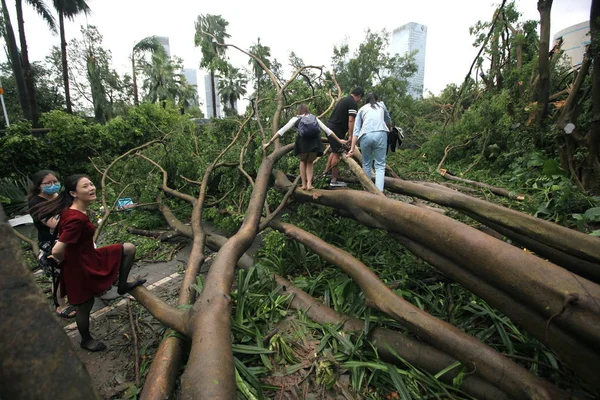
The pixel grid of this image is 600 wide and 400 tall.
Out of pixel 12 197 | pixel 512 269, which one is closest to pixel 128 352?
pixel 512 269

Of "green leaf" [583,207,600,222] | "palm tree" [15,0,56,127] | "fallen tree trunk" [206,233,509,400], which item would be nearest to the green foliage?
"palm tree" [15,0,56,127]

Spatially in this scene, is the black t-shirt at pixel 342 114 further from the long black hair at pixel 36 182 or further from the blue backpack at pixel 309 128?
the long black hair at pixel 36 182

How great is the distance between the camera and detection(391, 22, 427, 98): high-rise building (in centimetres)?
2133

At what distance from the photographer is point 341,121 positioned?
4.28m

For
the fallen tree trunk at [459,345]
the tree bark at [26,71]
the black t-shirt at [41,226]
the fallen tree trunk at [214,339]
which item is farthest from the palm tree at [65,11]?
the fallen tree trunk at [459,345]

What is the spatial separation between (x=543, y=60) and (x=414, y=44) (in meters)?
20.1

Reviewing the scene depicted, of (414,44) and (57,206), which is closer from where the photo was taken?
(57,206)

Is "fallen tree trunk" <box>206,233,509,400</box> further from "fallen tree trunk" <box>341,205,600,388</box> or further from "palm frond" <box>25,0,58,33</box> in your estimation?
"palm frond" <box>25,0,58,33</box>

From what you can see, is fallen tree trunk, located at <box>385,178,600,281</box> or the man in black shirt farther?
the man in black shirt

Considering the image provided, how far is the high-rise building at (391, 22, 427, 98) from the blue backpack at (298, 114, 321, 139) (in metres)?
19.5

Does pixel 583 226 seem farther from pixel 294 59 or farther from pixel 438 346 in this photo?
pixel 294 59

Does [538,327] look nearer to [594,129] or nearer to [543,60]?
[594,129]

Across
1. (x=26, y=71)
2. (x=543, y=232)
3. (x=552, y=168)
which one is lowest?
(x=543, y=232)

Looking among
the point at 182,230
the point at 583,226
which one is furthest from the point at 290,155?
the point at 583,226
